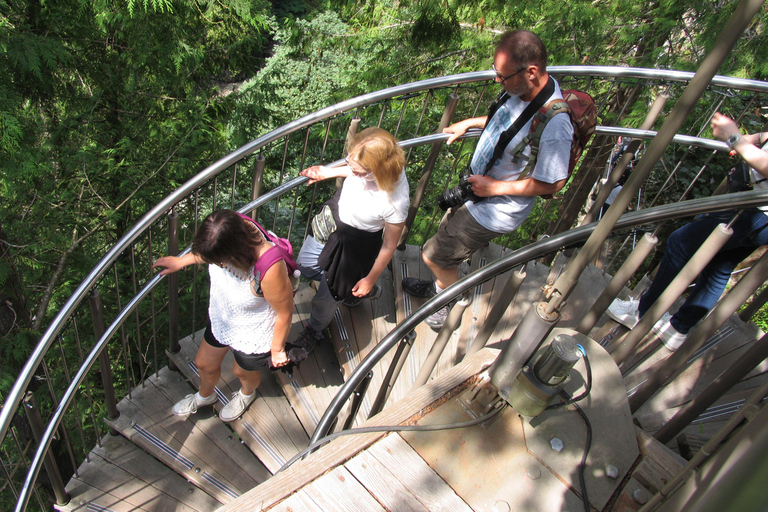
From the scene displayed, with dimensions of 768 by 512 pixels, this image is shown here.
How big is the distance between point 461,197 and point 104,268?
1.84m

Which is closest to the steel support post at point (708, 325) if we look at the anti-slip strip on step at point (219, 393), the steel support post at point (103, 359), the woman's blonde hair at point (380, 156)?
the woman's blonde hair at point (380, 156)

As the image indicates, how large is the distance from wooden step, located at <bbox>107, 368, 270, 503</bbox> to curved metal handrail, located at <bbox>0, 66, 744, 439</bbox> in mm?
858

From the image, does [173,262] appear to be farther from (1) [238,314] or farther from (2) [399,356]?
(2) [399,356]

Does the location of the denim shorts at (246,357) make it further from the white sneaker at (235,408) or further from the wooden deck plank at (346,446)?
the wooden deck plank at (346,446)

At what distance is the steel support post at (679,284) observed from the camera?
177 centimetres

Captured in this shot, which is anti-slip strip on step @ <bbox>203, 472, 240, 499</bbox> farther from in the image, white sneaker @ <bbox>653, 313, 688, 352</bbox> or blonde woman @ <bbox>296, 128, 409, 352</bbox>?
white sneaker @ <bbox>653, 313, 688, 352</bbox>

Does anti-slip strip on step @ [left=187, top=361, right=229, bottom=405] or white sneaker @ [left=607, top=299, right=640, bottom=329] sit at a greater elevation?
anti-slip strip on step @ [left=187, top=361, right=229, bottom=405]

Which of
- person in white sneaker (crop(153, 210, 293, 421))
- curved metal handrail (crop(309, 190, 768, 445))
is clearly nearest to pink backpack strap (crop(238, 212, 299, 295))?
person in white sneaker (crop(153, 210, 293, 421))

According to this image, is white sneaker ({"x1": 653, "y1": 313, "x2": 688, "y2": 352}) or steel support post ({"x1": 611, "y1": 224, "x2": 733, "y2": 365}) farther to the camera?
white sneaker ({"x1": 653, "y1": 313, "x2": 688, "y2": 352})

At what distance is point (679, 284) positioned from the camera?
1.90 m

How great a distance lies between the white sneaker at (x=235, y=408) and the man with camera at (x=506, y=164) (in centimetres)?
144

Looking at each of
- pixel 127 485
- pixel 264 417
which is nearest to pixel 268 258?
pixel 264 417

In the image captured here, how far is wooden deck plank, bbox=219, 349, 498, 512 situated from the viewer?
1476 millimetres

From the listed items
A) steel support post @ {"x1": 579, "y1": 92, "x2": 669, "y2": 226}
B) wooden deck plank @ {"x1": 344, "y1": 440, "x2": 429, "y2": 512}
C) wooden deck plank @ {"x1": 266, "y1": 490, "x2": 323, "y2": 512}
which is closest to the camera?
wooden deck plank @ {"x1": 266, "y1": 490, "x2": 323, "y2": 512}
